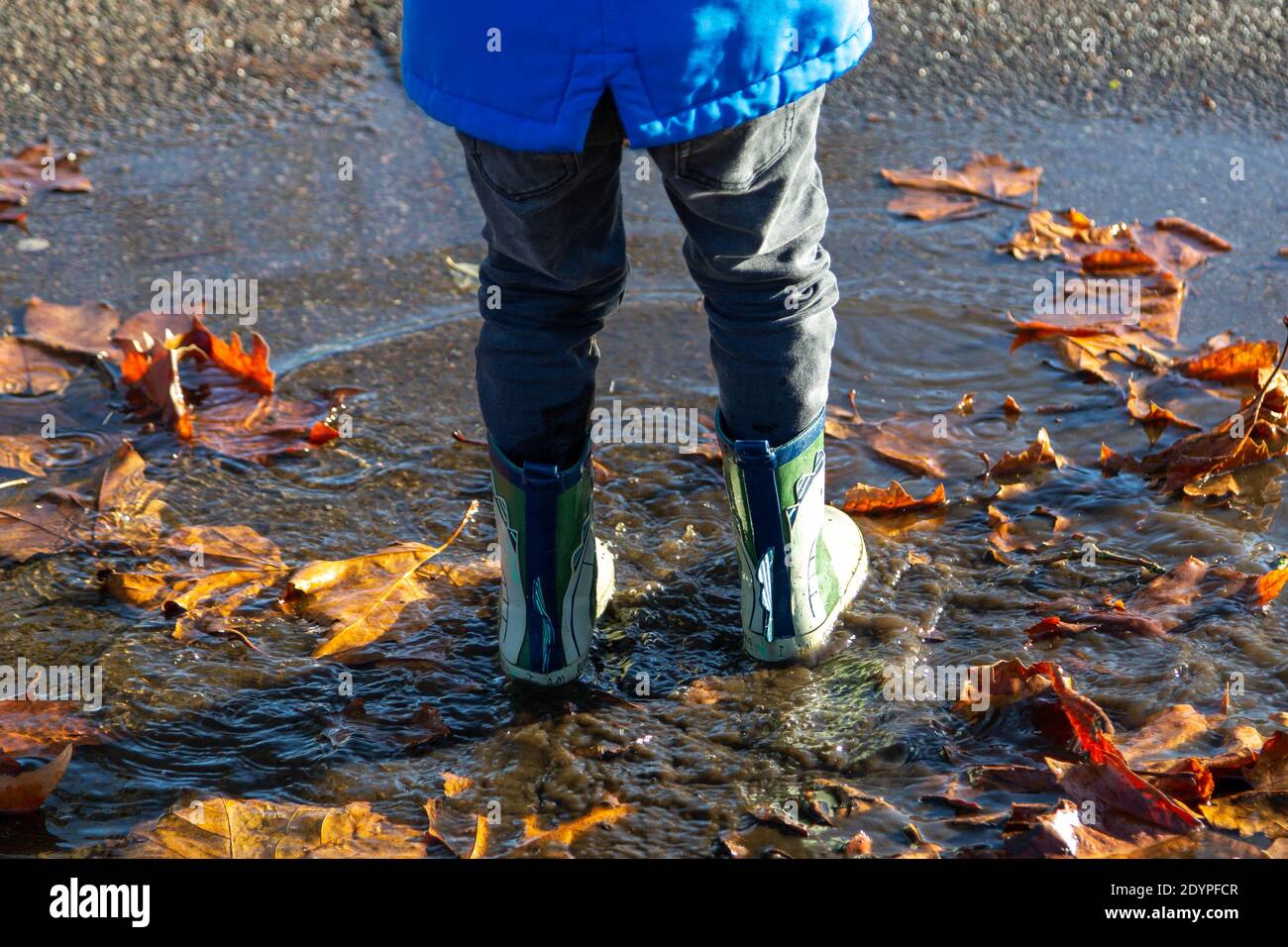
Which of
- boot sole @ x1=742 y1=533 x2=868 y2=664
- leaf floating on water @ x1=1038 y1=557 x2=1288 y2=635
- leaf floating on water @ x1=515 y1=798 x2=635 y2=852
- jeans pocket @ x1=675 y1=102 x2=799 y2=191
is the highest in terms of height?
jeans pocket @ x1=675 y1=102 x2=799 y2=191

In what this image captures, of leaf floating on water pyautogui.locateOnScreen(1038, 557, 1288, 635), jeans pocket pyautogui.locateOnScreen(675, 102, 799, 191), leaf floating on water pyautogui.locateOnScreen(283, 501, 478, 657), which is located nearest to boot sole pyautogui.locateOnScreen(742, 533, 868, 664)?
leaf floating on water pyautogui.locateOnScreen(1038, 557, 1288, 635)

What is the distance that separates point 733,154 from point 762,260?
0.56 ft

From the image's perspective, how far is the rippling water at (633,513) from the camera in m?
1.88

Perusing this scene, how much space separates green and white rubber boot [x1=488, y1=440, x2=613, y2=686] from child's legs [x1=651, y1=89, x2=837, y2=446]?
0.91 feet

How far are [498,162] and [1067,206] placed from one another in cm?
233

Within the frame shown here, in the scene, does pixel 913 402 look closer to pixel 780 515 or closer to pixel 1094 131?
pixel 780 515

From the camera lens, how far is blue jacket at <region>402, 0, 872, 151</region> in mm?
1516

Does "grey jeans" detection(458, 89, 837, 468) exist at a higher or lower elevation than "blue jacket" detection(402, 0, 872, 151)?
lower

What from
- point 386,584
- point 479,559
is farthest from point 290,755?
point 479,559

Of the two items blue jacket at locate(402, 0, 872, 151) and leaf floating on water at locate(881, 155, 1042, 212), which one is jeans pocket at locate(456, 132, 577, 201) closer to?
blue jacket at locate(402, 0, 872, 151)

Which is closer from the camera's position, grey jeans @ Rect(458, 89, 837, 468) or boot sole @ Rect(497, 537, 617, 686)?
grey jeans @ Rect(458, 89, 837, 468)

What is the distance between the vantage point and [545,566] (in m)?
2.01

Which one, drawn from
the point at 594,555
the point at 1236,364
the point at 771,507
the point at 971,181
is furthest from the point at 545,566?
the point at 971,181

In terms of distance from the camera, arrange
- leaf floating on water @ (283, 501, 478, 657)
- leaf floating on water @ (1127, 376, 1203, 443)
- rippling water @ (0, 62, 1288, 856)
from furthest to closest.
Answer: leaf floating on water @ (1127, 376, 1203, 443)
leaf floating on water @ (283, 501, 478, 657)
rippling water @ (0, 62, 1288, 856)
